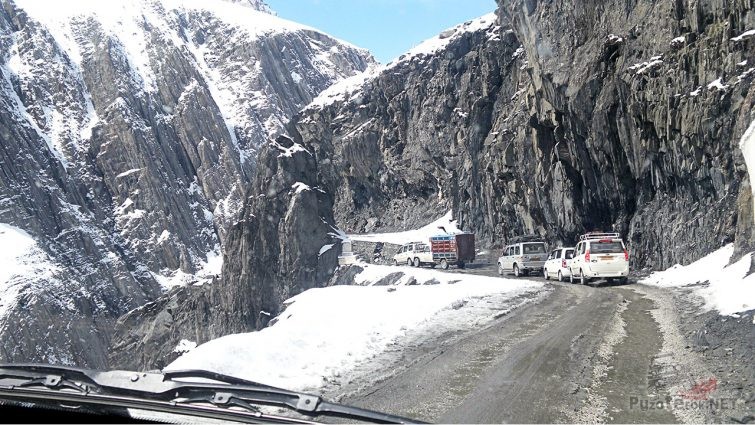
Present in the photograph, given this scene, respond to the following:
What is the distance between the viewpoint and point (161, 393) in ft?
13.5

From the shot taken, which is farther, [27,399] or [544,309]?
[544,309]

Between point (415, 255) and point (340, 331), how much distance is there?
35539 millimetres

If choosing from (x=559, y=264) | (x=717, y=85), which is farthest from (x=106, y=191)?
(x=717, y=85)

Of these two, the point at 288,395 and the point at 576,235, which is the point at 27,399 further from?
the point at 576,235

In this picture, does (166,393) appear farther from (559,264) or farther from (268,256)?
(268,256)

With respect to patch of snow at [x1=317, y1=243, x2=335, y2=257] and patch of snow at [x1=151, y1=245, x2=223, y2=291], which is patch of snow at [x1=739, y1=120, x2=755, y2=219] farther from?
patch of snow at [x1=151, y1=245, x2=223, y2=291]

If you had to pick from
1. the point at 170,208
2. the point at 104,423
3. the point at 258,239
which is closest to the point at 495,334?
the point at 104,423

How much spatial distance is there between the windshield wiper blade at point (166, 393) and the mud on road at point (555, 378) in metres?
2.92

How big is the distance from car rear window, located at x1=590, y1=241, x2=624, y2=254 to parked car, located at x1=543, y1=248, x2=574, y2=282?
7.29ft

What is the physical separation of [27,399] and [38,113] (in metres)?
223

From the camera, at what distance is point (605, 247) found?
22.3 m

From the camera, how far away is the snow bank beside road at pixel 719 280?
37.4ft

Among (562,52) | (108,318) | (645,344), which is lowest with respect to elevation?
(108,318)

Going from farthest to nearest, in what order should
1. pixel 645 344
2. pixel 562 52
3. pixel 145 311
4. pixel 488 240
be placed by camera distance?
1. pixel 145 311
2. pixel 488 240
3. pixel 562 52
4. pixel 645 344
